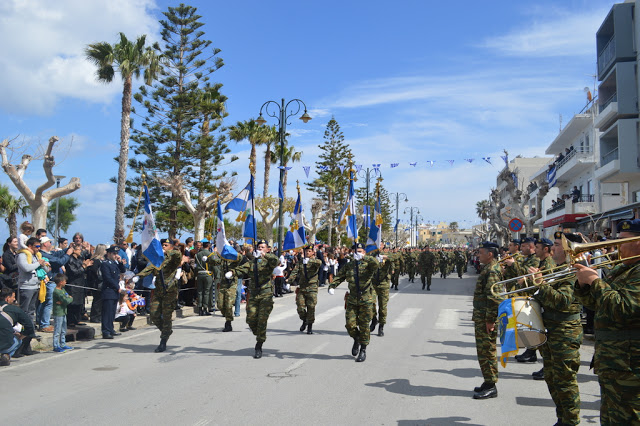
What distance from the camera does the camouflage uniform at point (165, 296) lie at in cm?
1003

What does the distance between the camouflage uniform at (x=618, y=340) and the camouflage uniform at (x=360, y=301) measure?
533 centimetres

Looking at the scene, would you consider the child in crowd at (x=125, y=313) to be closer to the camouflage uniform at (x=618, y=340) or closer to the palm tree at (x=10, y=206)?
the camouflage uniform at (x=618, y=340)

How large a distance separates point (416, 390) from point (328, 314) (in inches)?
344

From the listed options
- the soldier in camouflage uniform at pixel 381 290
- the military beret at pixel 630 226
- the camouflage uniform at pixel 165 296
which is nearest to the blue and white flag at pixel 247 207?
the camouflage uniform at pixel 165 296

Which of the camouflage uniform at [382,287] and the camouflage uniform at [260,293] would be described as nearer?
the camouflage uniform at [260,293]

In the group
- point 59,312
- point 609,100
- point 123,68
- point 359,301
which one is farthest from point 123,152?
point 609,100

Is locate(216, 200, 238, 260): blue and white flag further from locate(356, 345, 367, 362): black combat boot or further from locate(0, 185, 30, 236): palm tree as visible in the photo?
locate(0, 185, 30, 236): palm tree

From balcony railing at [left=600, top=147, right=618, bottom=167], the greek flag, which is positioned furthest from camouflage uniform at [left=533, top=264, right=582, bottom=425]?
balcony railing at [left=600, top=147, right=618, bottom=167]

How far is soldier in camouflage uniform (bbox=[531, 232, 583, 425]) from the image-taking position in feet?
17.3

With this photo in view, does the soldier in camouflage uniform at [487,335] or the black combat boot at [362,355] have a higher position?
the soldier in camouflage uniform at [487,335]

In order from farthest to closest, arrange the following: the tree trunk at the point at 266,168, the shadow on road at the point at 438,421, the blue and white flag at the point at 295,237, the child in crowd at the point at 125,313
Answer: the tree trunk at the point at 266,168
the blue and white flag at the point at 295,237
the child in crowd at the point at 125,313
the shadow on road at the point at 438,421

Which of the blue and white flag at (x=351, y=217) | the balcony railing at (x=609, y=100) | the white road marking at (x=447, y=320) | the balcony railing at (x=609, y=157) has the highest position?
the balcony railing at (x=609, y=100)

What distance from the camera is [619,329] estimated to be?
391cm

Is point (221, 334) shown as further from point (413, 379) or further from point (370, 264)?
point (413, 379)
